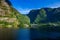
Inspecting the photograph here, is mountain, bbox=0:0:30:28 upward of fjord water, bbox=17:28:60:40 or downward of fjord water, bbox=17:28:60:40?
upward

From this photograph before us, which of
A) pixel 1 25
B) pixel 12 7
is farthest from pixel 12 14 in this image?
pixel 1 25

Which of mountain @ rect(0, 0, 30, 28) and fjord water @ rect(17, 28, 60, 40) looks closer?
fjord water @ rect(17, 28, 60, 40)

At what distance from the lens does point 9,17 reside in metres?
148

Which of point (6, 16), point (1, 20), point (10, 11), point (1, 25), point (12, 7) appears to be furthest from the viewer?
point (12, 7)

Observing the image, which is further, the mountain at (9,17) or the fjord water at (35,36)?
the mountain at (9,17)

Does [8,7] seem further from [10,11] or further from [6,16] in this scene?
[6,16]

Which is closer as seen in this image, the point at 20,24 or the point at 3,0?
the point at 20,24

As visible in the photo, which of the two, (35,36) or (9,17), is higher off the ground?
(9,17)

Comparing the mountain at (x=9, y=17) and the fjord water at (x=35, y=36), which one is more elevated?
the mountain at (x=9, y=17)

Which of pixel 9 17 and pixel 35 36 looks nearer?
pixel 35 36

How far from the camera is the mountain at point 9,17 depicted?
136000 millimetres

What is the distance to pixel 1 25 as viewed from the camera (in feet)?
416

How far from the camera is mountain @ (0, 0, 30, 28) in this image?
136 meters

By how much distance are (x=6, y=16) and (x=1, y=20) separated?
41.7 ft
